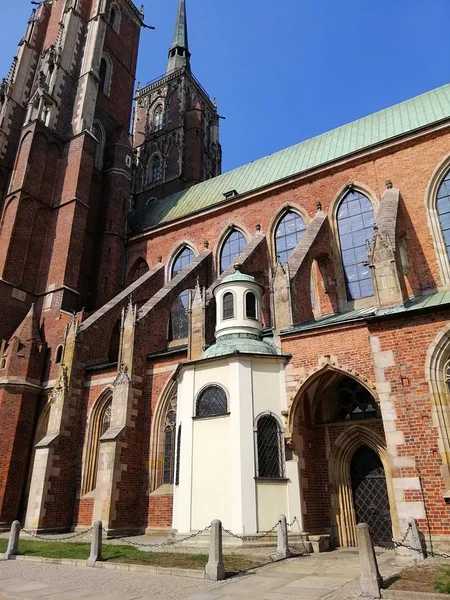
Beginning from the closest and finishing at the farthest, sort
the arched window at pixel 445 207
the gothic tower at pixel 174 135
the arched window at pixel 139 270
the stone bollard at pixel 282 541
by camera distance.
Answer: the stone bollard at pixel 282 541 < the arched window at pixel 445 207 < the arched window at pixel 139 270 < the gothic tower at pixel 174 135

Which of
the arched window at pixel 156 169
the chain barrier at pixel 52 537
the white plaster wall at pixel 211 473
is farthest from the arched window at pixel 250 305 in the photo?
the arched window at pixel 156 169

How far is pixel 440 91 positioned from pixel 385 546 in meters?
19.2

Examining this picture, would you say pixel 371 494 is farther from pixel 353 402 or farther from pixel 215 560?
pixel 215 560

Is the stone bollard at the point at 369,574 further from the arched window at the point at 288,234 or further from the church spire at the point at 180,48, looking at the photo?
the church spire at the point at 180,48

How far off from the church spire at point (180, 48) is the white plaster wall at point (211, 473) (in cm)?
4057

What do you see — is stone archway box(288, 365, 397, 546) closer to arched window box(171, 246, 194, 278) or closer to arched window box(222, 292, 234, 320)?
arched window box(222, 292, 234, 320)

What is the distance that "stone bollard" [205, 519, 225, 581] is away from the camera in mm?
7805

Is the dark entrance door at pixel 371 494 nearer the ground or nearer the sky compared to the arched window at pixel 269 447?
nearer the ground

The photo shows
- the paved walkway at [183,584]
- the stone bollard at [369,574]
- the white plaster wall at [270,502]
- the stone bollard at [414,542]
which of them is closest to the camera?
the stone bollard at [369,574]

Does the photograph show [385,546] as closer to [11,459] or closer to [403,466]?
[403,466]

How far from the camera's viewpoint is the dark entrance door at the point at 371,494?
1290 centimetres

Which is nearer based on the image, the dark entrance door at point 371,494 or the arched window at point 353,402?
the dark entrance door at point 371,494

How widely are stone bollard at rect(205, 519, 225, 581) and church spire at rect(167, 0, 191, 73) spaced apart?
44.5 m

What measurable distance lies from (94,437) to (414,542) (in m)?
12.1
